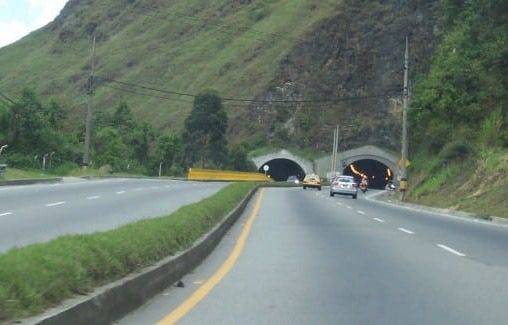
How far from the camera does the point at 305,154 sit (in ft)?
346

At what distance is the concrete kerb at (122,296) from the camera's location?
7.41 metres

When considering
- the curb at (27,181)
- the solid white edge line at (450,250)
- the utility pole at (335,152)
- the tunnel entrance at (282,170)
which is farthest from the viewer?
the tunnel entrance at (282,170)

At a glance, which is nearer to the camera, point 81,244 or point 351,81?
point 81,244

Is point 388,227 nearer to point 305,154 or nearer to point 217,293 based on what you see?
point 217,293

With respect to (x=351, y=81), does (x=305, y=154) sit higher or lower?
lower

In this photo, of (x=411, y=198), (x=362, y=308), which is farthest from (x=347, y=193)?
(x=362, y=308)

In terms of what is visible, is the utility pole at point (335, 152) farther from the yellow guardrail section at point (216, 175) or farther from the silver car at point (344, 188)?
the silver car at point (344, 188)

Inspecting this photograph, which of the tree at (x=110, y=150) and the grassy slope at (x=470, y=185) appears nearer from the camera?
the grassy slope at (x=470, y=185)

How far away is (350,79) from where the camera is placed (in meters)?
113

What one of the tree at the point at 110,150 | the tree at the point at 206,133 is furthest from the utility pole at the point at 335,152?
the tree at the point at 110,150

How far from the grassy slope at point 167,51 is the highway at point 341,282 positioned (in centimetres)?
9360

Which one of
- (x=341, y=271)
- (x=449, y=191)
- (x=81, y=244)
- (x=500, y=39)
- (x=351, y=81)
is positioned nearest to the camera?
(x=81, y=244)

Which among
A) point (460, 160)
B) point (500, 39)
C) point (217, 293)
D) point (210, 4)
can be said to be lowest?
point (217, 293)

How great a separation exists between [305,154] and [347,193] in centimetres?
4946
